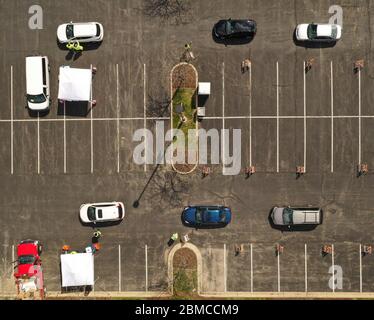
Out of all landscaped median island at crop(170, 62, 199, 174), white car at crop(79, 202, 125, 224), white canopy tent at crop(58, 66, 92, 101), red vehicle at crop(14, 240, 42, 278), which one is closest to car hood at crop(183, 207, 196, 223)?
landscaped median island at crop(170, 62, 199, 174)

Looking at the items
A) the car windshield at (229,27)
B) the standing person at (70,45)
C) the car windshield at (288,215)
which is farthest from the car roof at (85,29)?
the car windshield at (288,215)

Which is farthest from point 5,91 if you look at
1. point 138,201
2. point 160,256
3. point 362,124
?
point 362,124

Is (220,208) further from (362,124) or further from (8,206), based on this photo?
(8,206)

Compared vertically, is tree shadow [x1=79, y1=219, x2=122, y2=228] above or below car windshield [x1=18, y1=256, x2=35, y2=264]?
above

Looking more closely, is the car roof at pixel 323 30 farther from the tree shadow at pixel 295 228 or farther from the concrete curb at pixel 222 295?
the concrete curb at pixel 222 295

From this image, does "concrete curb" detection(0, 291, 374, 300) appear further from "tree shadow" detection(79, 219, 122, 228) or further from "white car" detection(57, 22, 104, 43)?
"white car" detection(57, 22, 104, 43)
